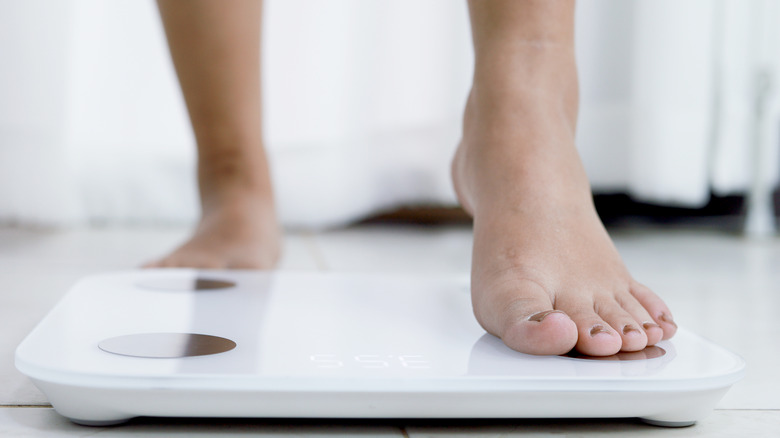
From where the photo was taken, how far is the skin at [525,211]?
0.53 m

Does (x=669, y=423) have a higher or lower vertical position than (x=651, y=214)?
higher

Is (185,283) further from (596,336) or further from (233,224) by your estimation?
(596,336)

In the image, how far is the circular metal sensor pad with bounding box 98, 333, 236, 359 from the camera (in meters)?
0.46

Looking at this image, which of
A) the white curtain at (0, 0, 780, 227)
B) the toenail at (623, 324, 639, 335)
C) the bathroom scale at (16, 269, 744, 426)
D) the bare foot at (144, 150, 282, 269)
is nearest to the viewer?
the bathroom scale at (16, 269, 744, 426)

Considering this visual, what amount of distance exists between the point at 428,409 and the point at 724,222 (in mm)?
1676

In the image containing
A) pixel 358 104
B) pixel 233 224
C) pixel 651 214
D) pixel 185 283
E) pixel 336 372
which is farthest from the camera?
pixel 651 214

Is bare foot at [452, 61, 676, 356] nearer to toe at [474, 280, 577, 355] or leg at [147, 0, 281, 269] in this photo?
toe at [474, 280, 577, 355]

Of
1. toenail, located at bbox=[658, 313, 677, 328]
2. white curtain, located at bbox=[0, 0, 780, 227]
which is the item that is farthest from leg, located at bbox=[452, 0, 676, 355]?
white curtain, located at bbox=[0, 0, 780, 227]

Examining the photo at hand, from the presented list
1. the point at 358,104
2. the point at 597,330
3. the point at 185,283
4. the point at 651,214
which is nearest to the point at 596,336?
the point at 597,330

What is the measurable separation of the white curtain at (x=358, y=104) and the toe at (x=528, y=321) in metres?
1.10

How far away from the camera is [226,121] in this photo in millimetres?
1069

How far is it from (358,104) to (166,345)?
1.24m

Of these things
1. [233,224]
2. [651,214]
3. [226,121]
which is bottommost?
[651,214]

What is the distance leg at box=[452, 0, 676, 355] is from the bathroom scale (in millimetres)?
20
